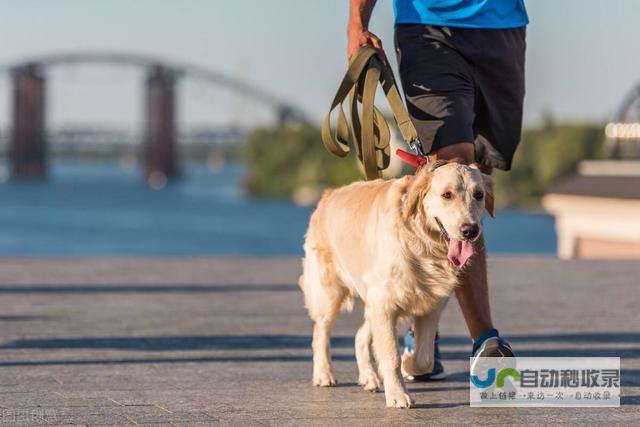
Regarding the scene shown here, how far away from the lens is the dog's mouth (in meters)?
4.50

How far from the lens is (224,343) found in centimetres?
651

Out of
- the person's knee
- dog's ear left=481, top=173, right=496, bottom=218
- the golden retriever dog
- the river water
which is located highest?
the person's knee

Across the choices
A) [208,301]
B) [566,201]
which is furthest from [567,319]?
[566,201]

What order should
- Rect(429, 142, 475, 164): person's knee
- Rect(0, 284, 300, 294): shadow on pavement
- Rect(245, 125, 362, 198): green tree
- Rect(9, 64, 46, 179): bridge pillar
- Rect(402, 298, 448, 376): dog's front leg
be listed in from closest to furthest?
1. Rect(402, 298, 448, 376): dog's front leg
2. Rect(429, 142, 475, 164): person's knee
3. Rect(0, 284, 300, 294): shadow on pavement
4. Rect(245, 125, 362, 198): green tree
5. Rect(9, 64, 46, 179): bridge pillar

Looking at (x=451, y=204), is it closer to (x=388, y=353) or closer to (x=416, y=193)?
(x=416, y=193)

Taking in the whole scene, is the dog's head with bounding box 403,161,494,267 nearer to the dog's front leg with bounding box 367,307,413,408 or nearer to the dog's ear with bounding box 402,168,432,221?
the dog's ear with bounding box 402,168,432,221

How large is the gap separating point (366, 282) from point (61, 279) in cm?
544

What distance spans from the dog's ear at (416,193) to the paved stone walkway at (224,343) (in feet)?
2.27

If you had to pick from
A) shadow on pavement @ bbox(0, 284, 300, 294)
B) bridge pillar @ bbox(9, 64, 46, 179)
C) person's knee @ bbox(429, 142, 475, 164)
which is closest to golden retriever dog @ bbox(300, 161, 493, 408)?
person's knee @ bbox(429, 142, 475, 164)

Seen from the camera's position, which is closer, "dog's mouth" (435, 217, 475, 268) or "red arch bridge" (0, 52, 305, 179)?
"dog's mouth" (435, 217, 475, 268)

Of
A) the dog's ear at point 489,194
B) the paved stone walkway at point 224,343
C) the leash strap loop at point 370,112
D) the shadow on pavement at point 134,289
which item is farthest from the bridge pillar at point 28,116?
the dog's ear at point 489,194

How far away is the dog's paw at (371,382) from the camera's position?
16.6 feet

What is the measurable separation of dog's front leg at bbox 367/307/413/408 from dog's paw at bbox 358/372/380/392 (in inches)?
11.9

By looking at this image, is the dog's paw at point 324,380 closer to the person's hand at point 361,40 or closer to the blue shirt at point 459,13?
the person's hand at point 361,40
